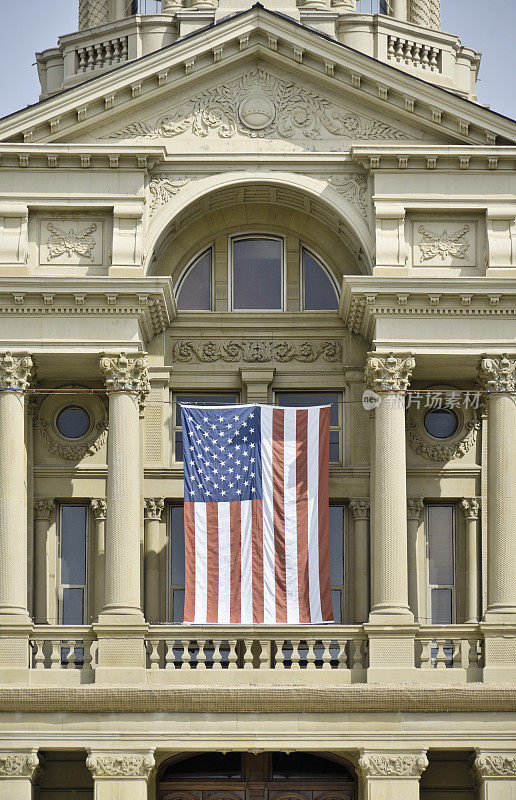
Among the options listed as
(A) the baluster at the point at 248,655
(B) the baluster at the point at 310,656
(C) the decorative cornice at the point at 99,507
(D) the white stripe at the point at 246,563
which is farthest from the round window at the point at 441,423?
(C) the decorative cornice at the point at 99,507

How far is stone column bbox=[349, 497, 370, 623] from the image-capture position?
40.3m

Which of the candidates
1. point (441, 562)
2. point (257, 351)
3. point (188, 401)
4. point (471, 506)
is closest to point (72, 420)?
point (188, 401)

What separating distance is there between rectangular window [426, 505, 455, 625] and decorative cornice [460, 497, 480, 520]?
0.46 meters

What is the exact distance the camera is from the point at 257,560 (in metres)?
38.4

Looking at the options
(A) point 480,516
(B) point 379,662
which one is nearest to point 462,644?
(B) point 379,662

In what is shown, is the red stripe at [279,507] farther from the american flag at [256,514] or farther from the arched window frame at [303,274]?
the arched window frame at [303,274]

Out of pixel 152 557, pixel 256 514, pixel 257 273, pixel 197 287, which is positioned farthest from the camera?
pixel 257 273

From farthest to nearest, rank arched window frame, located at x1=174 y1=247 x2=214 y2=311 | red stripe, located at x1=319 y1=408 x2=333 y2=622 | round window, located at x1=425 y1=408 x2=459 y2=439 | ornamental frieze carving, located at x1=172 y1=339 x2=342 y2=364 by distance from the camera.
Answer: arched window frame, located at x1=174 y1=247 x2=214 y2=311 → ornamental frieze carving, located at x1=172 y1=339 x2=342 y2=364 → round window, located at x1=425 y1=408 x2=459 y2=439 → red stripe, located at x1=319 y1=408 x2=333 y2=622

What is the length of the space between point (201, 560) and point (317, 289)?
7.15 meters

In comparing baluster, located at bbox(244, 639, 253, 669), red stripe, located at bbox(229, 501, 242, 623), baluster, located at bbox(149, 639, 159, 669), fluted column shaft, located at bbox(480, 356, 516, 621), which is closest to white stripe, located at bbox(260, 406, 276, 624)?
red stripe, located at bbox(229, 501, 242, 623)

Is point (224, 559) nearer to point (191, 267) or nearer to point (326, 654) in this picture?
point (326, 654)

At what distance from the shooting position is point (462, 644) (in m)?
37.5

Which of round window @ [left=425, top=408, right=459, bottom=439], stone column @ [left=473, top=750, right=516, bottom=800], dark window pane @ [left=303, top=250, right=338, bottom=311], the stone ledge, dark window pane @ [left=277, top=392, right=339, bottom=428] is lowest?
stone column @ [left=473, top=750, right=516, bottom=800]

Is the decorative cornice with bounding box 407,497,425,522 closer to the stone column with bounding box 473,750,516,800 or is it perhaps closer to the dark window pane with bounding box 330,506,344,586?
the dark window pane with bounding box 330,506,344,586
